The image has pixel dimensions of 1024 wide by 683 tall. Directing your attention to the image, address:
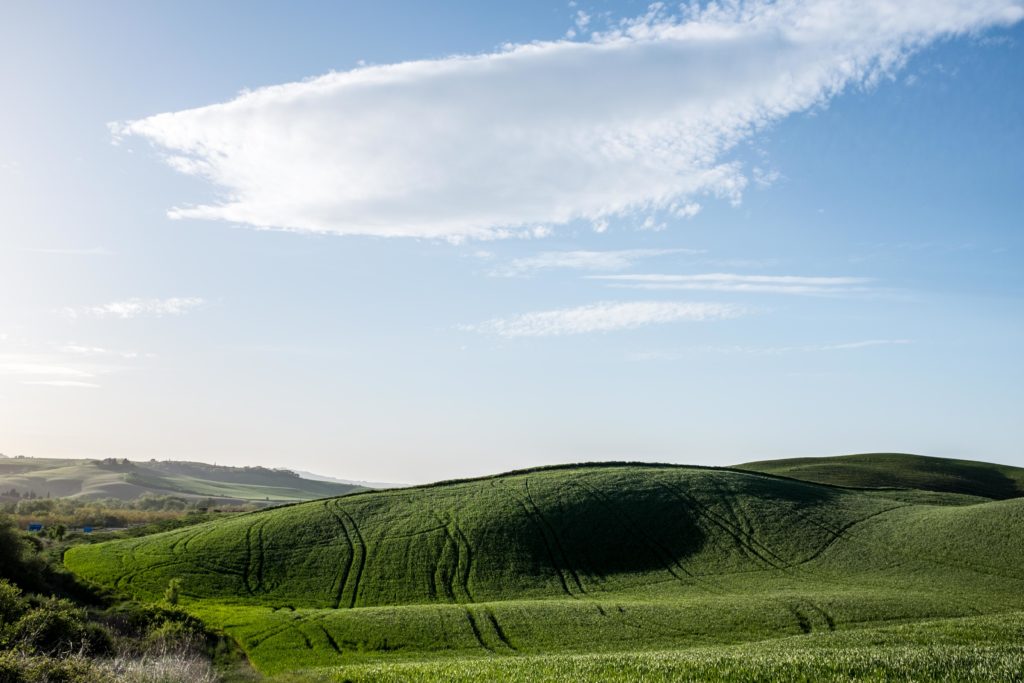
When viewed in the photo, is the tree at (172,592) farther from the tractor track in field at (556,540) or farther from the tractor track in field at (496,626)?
the tractor track in field at (556,540)

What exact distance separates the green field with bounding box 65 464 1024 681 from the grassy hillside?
77.6 ft

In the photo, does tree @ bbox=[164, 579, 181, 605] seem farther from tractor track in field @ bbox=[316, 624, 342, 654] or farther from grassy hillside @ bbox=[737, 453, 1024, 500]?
grassy hillside @ bbox=[737, 453, 1024, 500]

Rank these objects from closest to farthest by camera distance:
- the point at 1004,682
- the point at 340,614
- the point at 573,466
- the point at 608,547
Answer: the point at 1004,682 → the point at 340,614 → the point at 608,547 → the point at 573,466

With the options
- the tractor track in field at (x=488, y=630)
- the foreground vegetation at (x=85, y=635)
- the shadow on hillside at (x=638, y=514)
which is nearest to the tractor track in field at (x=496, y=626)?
the tractor track in field at (x=488, y=630)

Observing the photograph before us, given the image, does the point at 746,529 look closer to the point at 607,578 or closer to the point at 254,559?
the point at 607,578

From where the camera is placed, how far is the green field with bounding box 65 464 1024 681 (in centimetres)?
3597

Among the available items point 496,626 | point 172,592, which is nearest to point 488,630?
point 496,626

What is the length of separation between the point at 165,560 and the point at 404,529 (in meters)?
26.3

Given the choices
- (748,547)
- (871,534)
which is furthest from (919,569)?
(748,547)

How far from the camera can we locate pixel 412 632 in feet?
175

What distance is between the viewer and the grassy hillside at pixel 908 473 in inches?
5032

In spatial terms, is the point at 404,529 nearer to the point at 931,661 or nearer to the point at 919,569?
the point at 919,569

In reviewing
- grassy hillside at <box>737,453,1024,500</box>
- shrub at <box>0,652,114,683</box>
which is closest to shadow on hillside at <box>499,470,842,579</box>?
grassy hillside at <box>737,453,1024,500</box>

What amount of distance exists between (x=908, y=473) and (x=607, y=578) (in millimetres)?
92990
